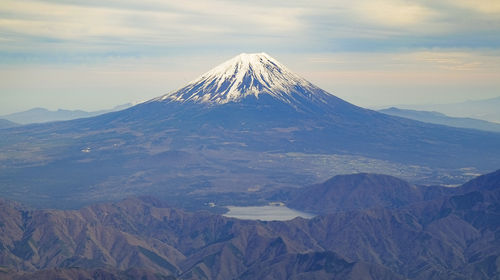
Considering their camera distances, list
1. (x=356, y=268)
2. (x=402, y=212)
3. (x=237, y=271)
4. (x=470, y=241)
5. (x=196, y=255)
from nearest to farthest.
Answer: (x=356, y=268)
(x=237, y=271)
(x=196, y=255)
(x=470, y=241)
(x=402, y=212)

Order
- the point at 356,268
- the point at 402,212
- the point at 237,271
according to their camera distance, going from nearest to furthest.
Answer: the point at 356,268
the point at 237,271
the point at 402,212

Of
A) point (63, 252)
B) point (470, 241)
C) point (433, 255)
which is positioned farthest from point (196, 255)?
point (470, 241)

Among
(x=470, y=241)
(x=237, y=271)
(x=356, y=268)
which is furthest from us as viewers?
(x=470, y=241)

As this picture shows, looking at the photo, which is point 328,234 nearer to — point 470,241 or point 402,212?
point 402,212

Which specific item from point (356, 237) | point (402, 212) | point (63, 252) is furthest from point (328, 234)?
point (63, 252)

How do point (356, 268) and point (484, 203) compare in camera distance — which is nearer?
point (356, 268)

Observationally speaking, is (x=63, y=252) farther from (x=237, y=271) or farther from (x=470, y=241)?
(x=470, y=241)
